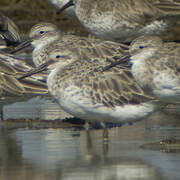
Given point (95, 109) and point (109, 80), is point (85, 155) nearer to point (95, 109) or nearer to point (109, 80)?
point (95, 109)

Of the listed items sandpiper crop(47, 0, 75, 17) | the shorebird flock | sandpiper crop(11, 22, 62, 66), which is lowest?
the shorebird flock

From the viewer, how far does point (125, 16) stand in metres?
16.7

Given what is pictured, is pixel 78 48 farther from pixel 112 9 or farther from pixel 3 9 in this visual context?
pixel 3 9

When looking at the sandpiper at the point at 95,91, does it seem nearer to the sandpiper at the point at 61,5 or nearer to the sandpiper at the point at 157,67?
the sandpiper at the point at 157,67

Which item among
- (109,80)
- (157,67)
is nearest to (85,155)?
(109,80)

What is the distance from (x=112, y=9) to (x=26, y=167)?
30.8ft

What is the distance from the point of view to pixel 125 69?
400 inches

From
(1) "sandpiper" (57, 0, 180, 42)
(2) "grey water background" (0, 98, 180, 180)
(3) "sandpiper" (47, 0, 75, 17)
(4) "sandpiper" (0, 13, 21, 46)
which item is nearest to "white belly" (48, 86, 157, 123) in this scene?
(2) "grey water background" (0, 98, 180, 180)

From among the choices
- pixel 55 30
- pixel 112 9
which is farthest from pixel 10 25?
pixel 112 9

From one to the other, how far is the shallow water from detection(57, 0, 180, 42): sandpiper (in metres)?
6.53

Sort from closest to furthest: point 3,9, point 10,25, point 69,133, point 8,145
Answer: point 8,145 < point 69,133 < point 10,25 < point 3,9

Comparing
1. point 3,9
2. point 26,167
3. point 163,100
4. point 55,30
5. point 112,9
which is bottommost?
point 26,167

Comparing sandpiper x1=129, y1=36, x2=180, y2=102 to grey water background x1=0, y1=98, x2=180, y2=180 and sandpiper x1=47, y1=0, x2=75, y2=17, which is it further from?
sandpiper x1=47, y1=0, x2=75, y2=17

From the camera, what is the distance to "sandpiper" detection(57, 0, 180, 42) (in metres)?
16.6
